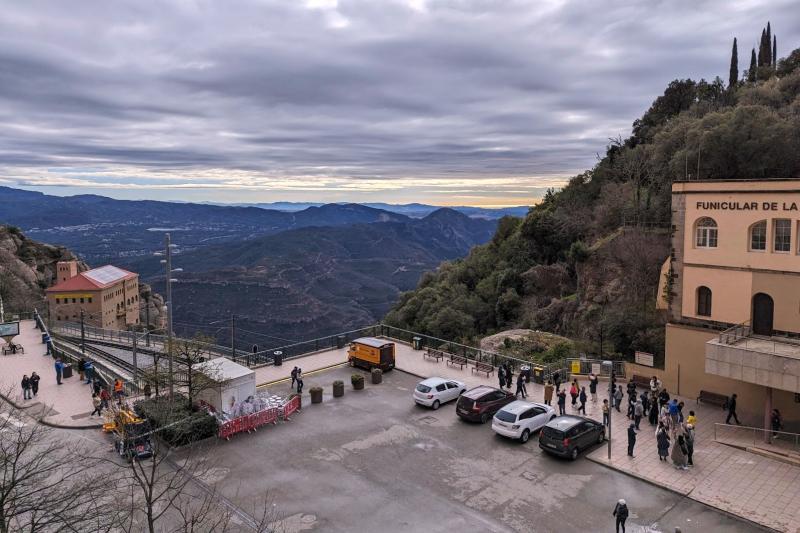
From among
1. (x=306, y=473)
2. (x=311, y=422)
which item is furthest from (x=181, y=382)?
(x=306, y=473)

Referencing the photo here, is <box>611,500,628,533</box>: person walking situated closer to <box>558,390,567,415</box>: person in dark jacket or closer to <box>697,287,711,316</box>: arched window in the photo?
<box>558,390,567,415</box>: person in dark jacket

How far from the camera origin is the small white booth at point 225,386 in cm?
2109

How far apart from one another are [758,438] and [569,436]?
781 centimetres

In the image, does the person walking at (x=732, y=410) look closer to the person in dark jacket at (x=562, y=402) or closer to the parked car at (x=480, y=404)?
the person in dark jacket at (x=562, y=402)

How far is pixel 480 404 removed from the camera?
71.3ft

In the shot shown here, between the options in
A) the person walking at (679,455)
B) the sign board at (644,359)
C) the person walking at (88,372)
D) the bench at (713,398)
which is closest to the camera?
the person walking at (679,455)

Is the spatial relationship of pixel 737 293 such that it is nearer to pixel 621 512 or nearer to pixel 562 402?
pixel 562 402

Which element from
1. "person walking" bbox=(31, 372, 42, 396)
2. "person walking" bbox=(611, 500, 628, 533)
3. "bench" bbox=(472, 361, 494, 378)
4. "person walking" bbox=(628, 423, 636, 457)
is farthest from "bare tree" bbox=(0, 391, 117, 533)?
"bench" bbox=(472, 361, 494, 378)

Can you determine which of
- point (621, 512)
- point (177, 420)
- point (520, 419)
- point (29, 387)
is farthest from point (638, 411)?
point (29, 387)

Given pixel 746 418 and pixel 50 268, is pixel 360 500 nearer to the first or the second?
pixel 746 418

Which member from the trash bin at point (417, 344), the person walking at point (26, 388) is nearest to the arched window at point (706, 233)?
the trash bin at point (417, 344)

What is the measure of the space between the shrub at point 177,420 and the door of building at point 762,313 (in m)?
22.2

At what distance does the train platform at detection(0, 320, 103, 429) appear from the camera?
70.9 ft

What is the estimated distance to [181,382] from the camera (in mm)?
21828
